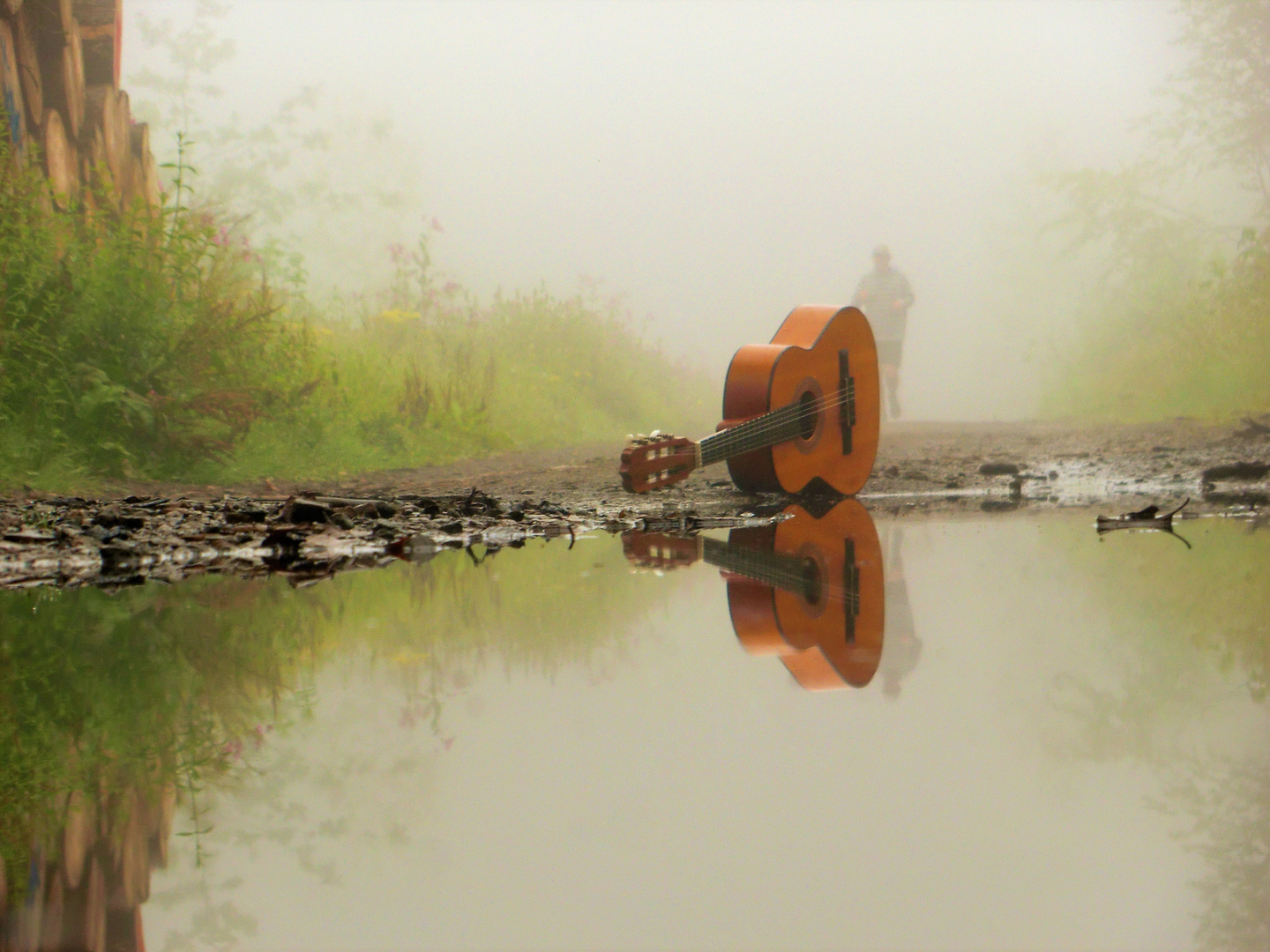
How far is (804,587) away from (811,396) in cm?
245

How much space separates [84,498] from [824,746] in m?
3.48

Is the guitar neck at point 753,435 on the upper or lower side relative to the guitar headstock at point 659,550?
upper

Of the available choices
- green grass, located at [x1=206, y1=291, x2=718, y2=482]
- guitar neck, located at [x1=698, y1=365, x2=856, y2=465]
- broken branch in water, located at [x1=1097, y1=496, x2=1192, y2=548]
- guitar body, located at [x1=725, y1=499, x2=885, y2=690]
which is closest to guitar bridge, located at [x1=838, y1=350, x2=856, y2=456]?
guitar neck, located at [x1=698, y1=365, x2=856, y2=465]

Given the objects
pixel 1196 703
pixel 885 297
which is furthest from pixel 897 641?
pixel 885 297

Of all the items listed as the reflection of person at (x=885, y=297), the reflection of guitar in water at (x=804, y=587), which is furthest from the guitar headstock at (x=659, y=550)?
the reflection of person at (x=885, y=297)

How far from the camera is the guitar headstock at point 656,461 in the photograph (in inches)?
147

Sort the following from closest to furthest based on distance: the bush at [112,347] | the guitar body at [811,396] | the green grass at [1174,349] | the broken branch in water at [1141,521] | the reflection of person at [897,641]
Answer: the reflection of person at [897,641], the broken branch in water at [1141,521], the guitar body at [811,396], the bush at [112,347], the green grass at [1174,349]

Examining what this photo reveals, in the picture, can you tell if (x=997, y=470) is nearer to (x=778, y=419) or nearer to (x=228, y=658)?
(x=778, y=419)

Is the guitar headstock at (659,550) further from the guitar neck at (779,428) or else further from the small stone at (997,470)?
the small stone at (997,470)

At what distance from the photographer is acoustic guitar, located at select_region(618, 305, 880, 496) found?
3865mm

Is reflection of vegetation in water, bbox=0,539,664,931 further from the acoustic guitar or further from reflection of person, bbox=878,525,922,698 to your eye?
the acoustic guitar

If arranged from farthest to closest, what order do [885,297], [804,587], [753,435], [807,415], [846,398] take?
[885,297] → [846,398] → [807,415] → [753,435] → [804,587]

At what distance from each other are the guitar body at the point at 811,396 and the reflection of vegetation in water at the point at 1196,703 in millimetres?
1878

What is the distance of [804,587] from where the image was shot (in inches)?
81.5
